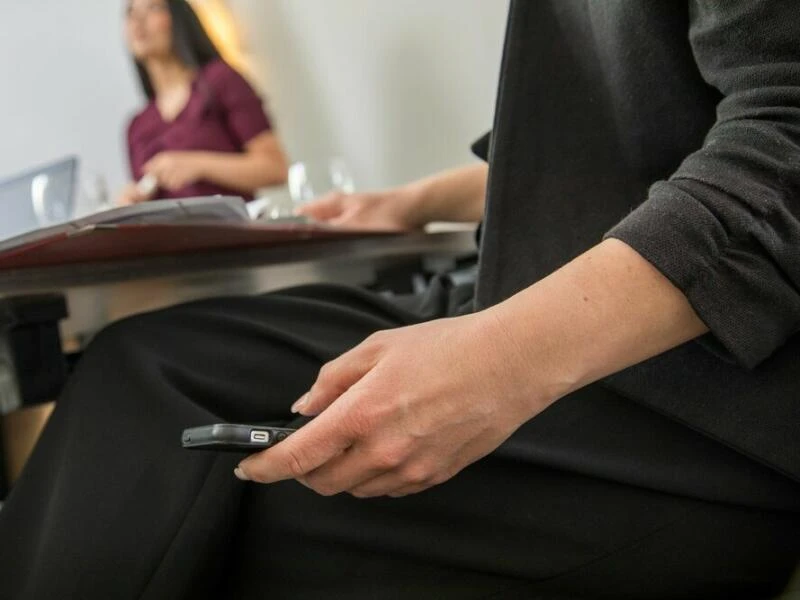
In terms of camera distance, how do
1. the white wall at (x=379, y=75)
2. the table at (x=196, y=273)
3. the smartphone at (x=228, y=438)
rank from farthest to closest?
the white wall at (x=379, y=75) → the table at (x=196, y=273) → the smartphone at (x=228, y=438)

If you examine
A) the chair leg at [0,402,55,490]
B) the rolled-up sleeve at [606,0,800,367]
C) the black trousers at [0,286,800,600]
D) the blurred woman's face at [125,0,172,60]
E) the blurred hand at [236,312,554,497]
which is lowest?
the chair leg at [0,402,55,490]

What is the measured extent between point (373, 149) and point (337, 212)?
1381 mm

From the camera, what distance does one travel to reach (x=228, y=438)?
14.6 inches

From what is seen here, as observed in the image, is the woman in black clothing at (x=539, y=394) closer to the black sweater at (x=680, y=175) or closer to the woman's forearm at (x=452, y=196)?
the black sweater at (x=680, y=175)

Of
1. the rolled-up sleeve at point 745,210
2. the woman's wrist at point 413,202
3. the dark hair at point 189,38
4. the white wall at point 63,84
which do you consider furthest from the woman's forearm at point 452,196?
the white wall at point 63,84

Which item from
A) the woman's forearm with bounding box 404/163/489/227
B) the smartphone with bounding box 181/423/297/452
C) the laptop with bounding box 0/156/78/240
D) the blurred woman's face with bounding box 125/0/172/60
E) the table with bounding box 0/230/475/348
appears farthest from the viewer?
the blurred woman's face with bounding box 125/0/172/60

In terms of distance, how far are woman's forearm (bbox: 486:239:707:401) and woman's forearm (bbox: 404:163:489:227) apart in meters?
0.49

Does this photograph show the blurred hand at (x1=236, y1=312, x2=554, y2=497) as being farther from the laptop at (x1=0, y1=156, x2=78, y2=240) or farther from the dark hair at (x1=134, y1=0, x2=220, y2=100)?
the dark hair at (x1=134, y1=0, x2=220, y2=100)

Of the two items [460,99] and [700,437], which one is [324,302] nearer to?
[700,437]

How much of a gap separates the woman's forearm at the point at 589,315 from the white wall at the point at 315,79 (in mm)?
1354

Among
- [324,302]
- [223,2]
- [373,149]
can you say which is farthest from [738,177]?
[223,2]

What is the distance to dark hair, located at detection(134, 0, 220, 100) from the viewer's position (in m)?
2.21

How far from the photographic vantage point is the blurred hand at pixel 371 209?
3.03 feet

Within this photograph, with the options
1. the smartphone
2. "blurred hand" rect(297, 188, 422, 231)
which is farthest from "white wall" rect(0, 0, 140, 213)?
the smartphone
